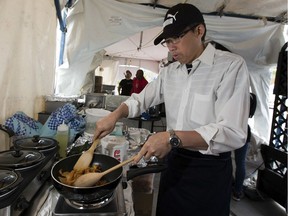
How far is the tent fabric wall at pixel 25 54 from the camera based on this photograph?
1231mm

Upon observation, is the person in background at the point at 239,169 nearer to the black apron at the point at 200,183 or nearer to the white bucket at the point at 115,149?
the black apron at the point at 200,183

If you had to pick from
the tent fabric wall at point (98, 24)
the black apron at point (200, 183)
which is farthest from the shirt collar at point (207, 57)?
the tent fabric wall at point (98, 24)

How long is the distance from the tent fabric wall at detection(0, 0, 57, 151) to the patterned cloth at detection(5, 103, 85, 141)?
0.26ft

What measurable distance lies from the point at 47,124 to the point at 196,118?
933mm

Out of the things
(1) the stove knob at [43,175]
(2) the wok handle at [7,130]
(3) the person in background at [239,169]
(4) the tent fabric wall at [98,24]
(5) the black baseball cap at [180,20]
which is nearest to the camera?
(1) the stove knob at [43,175]

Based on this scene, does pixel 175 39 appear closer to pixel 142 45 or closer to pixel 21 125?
pixel 21 125

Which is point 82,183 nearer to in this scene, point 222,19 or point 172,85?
point 172,85

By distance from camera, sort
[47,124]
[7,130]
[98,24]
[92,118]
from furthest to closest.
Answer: [98,24], [92,118], [47,124], [7,130]

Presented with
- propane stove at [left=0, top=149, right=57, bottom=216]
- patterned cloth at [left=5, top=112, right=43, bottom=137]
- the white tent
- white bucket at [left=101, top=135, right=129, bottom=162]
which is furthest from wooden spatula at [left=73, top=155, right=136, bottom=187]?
the white tent

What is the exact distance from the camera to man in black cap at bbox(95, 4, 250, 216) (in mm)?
829

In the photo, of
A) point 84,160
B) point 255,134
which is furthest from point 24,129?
point 255,134

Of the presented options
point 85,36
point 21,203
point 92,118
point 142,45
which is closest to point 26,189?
point 21,203

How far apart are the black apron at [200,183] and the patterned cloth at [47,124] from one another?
0.73 metres

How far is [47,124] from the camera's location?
4.53 feet
